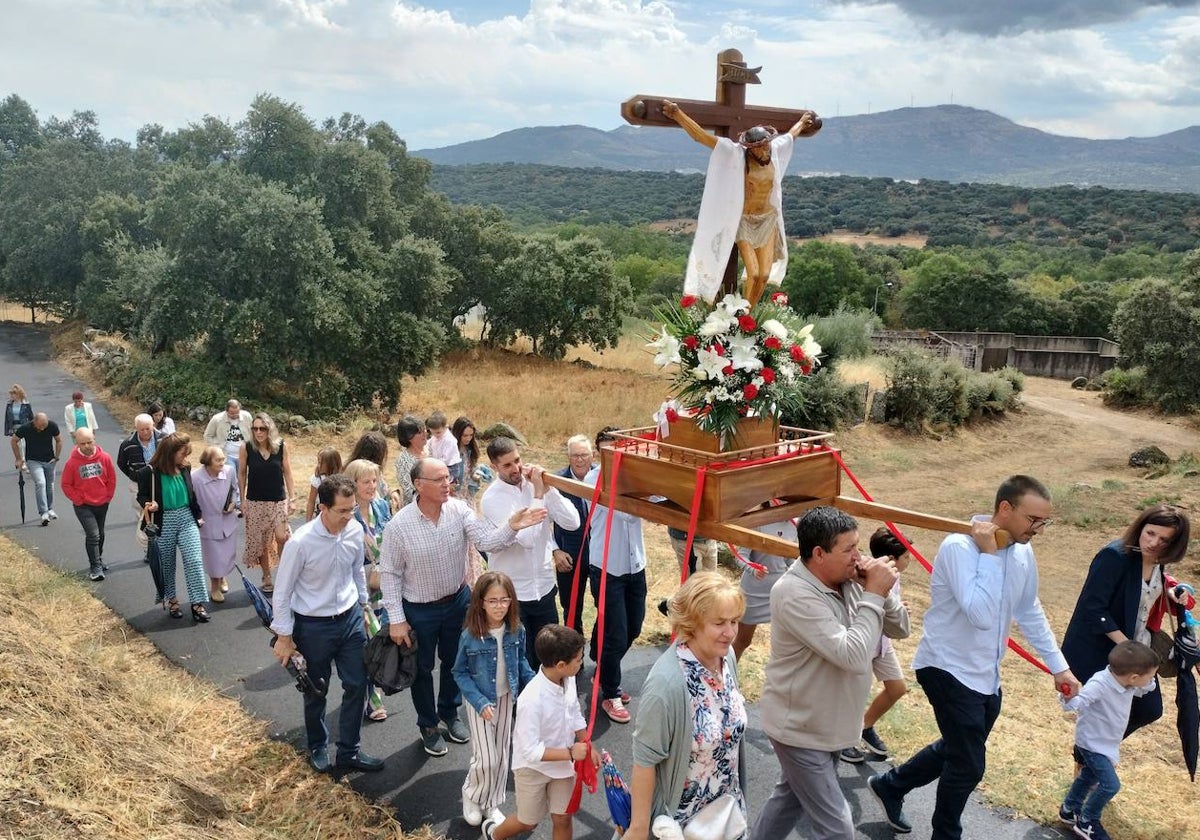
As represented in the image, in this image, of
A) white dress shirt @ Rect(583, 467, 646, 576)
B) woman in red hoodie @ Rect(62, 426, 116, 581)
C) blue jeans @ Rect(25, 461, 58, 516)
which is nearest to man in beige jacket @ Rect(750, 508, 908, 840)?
white dress shirt @ Rect(583, 467, 646, 576)

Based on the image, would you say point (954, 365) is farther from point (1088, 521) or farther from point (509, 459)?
point (509, 459)

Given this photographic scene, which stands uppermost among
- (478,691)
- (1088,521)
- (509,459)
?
(509,459)

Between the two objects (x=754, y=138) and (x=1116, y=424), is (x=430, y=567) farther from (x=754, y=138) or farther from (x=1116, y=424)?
(x=1116, y=424)

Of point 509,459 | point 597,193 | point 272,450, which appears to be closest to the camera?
point 509,459

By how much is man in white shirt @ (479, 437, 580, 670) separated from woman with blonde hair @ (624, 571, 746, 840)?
2.61 metres

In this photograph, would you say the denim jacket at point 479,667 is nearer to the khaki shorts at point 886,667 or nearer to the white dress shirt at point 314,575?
the white dress shirt at point 314,575

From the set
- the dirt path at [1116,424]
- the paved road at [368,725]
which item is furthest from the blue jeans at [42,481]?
the dirt path at [1116,424]

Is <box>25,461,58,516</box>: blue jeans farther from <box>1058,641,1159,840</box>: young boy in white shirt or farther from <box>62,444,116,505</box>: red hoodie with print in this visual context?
<box>1058,641,1159,840</box>: young boy in white shirt

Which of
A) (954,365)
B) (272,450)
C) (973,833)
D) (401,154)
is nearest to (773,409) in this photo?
(973,833)

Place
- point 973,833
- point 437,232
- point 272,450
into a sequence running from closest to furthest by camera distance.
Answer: point 973,833
point 272,450
point 437,232

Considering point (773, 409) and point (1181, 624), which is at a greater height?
point (773, 409)

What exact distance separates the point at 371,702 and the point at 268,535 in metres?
3.16

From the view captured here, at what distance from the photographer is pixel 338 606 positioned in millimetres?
5582

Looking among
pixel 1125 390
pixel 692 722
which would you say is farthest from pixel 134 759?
pixel 1125 390
